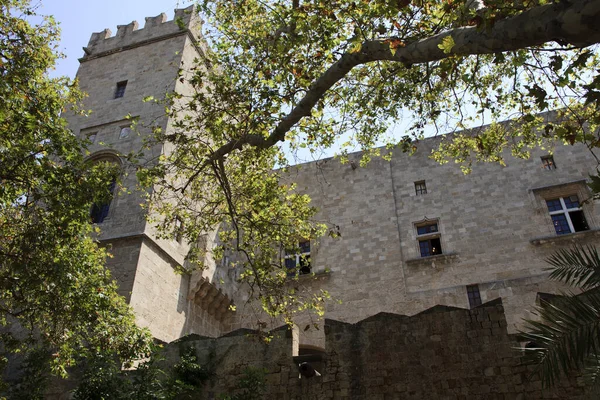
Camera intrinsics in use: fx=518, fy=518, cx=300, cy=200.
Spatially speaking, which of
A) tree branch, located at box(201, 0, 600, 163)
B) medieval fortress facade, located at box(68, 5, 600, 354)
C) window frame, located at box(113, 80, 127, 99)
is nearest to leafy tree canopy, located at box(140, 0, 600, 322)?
tree branch, located at box(201, 0, 600, 163)

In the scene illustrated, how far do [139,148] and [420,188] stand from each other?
8909 mm

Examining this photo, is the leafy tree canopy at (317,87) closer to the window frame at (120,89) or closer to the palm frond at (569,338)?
the palm frond at (569,338)

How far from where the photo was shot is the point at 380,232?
16.2 m

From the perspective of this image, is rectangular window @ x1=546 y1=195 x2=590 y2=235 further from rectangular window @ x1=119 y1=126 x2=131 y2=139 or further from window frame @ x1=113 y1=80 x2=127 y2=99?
window frame @ x1=113 y1=80 x2=127 y2=99

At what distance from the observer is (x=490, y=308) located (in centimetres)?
841

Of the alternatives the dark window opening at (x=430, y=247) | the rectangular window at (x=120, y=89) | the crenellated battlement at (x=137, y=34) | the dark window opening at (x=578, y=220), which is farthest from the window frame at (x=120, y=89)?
the dark window opening at (x=578, y=220)

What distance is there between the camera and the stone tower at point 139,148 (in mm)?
12734

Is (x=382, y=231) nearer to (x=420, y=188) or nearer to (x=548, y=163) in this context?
(x=420, y=188)

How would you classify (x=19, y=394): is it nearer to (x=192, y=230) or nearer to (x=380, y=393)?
(x=192, y=230)

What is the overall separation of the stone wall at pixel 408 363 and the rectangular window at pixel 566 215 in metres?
7.62

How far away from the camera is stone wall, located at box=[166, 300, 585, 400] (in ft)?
25.5

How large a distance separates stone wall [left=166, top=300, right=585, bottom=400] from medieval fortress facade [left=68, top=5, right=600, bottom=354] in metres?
4.33

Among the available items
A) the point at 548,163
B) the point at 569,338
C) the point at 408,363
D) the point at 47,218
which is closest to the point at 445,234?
the point at 548,163

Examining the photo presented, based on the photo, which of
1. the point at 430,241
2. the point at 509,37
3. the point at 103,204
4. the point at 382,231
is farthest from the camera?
the point at 382,231
